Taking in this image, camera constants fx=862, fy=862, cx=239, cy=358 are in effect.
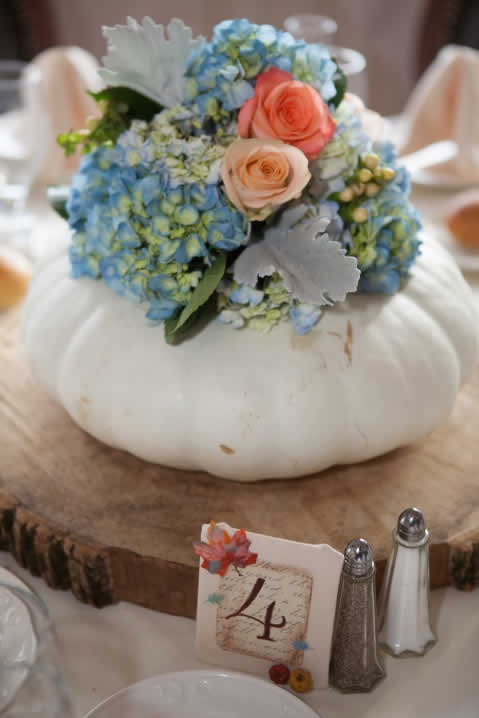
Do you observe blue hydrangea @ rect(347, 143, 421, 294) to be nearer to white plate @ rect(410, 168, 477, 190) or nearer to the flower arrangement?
the flower arrangement

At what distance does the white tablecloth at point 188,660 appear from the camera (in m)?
0.77

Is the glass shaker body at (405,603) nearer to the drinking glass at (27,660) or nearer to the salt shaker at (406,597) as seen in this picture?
the salt shaker at (406,597)

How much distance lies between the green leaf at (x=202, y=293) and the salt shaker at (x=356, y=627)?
0.27 metres

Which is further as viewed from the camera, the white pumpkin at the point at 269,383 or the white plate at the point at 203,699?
the white pumpkin at the point at 269,383

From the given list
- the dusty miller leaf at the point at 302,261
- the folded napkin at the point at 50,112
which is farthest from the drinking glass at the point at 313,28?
the dusty miller leaf at the point at 302,261

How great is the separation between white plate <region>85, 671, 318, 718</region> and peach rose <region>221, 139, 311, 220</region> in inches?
16.6

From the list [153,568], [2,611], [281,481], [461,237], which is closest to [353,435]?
[281,481]

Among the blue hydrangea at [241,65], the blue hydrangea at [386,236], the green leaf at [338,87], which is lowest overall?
the blue hydrangea at [386,236]

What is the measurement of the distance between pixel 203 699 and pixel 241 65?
0.58m

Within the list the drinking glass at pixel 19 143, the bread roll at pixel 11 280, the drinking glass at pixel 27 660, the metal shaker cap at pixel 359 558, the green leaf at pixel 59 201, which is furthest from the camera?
the drinking glass at pixel 19 143

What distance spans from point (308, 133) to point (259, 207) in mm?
85

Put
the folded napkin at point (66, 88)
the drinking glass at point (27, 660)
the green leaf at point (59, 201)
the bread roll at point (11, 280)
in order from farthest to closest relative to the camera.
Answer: the folded napkin at point (66, 88), the bread roll at point (11, 280), the green leaf at point (59, 201), the drinking glass at point (27, 660)

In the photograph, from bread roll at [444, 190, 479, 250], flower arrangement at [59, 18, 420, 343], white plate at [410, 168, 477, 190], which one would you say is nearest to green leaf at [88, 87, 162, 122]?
flower arrangement at [59, 18, 420, 343]

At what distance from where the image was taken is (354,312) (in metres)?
0.90
